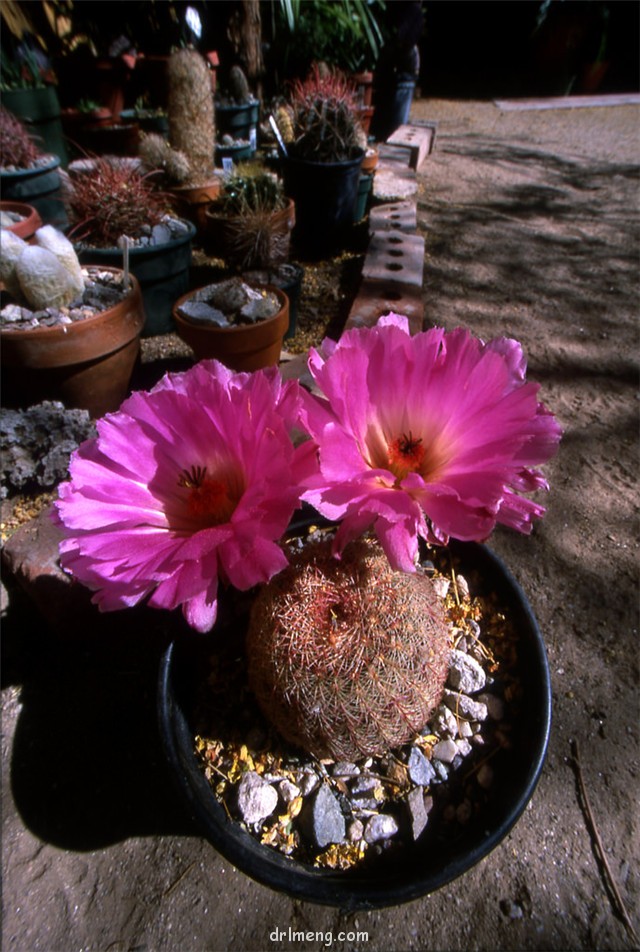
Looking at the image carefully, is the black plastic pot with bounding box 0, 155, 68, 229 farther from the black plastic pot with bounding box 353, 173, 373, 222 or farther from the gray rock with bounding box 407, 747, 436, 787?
the gray rock with bounding box 407, 747, 436, 787

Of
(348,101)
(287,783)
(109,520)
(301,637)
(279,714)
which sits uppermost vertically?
(348,101)

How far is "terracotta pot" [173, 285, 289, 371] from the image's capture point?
2.01 metres

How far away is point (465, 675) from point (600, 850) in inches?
19.1

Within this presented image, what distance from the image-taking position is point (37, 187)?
9.82 ft

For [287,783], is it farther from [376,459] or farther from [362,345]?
[362,345]

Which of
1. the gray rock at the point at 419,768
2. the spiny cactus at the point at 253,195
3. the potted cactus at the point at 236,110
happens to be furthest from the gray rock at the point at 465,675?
the potted cactus at the point at 236,110

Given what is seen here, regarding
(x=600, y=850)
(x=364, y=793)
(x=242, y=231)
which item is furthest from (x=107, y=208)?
(x=600, y=850)

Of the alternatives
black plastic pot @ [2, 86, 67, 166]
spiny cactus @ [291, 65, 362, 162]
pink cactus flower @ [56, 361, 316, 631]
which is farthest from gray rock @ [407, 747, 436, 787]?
black plastic pot @ [2, 86, 67, 166]

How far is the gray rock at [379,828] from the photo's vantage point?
94cm

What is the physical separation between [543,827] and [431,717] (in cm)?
40

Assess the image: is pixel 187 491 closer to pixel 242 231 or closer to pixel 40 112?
pixel 242 231

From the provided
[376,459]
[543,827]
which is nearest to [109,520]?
[376,459]

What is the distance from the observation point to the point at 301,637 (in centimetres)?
81

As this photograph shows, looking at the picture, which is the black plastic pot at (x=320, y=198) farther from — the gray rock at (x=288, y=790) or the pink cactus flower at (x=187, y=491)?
the gray rock at (x=288, y=790)
